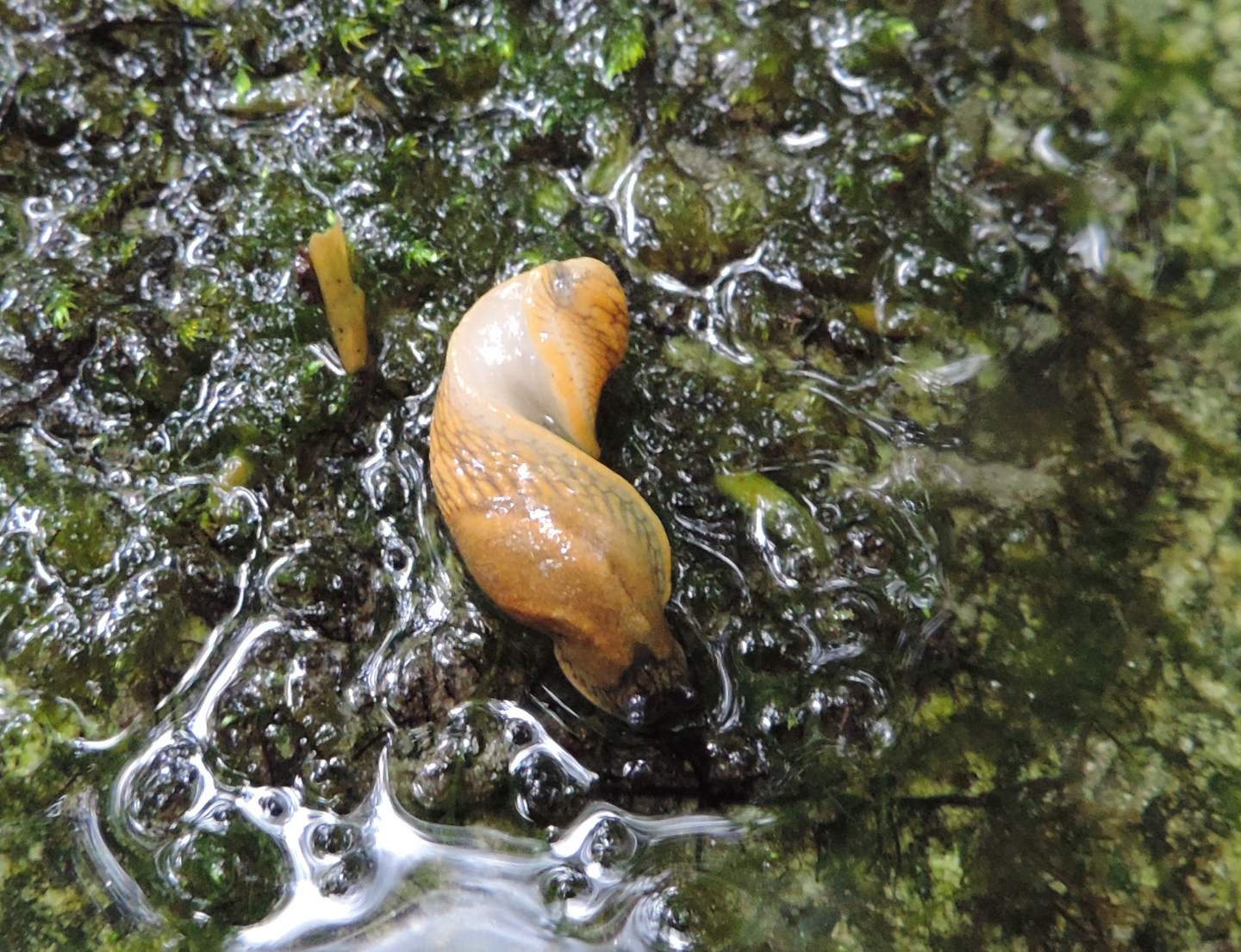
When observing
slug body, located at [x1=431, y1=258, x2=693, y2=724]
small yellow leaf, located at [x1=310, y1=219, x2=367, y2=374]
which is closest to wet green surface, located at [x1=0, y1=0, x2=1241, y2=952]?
small yellow leaf, located at [x1=310, y1=219, x2=367, y2=374]

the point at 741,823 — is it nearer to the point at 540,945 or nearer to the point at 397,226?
the point at 540,945


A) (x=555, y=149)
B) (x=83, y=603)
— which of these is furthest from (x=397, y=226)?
(x=83, y=603)

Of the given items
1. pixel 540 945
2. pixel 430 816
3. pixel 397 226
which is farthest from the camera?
pixel 397 226

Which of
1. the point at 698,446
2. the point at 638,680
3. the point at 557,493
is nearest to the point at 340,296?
the point at 557,493

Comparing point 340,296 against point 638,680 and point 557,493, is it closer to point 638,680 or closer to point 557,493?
point 557,493

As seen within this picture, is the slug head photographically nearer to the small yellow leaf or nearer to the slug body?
the slug body

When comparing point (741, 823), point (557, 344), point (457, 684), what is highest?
point (557, 344)
